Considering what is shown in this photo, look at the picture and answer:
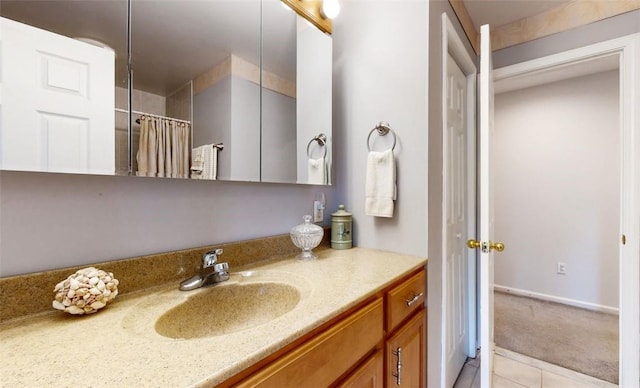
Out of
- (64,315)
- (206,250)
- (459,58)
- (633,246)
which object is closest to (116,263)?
(64,315)

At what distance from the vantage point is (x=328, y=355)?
2.22ft

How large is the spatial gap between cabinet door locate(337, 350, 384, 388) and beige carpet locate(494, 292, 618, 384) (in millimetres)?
1679

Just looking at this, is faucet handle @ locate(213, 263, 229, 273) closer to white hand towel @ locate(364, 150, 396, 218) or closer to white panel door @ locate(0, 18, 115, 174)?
white panel door @ locate(0, 18, 115, 174)

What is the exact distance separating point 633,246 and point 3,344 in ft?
8.54

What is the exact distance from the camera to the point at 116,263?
0.77 metres

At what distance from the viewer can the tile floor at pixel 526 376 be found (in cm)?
161

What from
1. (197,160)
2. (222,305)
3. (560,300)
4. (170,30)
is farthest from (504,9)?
(560,300)

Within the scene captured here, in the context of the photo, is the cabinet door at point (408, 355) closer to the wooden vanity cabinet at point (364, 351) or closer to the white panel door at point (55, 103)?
the wooden vanity cabinet at point (364, 351)

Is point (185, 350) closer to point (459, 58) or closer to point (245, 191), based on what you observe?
point (245, 191)

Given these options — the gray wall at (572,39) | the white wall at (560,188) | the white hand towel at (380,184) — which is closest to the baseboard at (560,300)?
the white wall at (560,188)

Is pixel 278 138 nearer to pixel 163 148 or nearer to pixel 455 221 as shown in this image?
pixel 163 148

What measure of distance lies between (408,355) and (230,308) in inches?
28.0

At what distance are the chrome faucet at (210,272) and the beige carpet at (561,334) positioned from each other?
217 centimetres

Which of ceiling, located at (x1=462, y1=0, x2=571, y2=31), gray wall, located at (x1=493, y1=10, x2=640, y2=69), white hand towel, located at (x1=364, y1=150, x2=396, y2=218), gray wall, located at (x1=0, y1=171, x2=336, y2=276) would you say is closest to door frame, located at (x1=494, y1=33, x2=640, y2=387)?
gray wall, located at (x1=493, y1=10, x2=640, y2=69)
